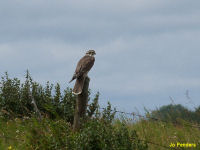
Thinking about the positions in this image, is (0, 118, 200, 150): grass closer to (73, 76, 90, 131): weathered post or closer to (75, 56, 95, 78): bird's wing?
(73, 76, 90, 131): weathered post

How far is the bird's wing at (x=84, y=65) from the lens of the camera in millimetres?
9561

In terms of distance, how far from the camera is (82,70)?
386 inches

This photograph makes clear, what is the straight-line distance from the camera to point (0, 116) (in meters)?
13.9

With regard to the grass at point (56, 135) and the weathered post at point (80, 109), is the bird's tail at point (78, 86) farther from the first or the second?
the grass at point (56, 135)

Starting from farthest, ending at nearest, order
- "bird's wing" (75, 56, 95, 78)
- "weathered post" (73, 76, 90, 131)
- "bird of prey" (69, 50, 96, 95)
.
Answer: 1. "bird's wing" (75, 56, 95, 78)
2. "bird of prey" (69, 50, 96, 95)
3. "weathered post" (73, 76, 90, 131)

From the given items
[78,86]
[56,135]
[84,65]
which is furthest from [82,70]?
[56,135]

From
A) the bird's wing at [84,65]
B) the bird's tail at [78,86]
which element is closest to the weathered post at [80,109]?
→ the bird's tail at [78,86]

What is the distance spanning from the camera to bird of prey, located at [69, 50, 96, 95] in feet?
26.5

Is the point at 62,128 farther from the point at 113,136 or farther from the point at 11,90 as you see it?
the point at 11,90

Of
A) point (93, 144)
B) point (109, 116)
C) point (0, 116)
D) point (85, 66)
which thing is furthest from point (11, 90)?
point (93, 144)

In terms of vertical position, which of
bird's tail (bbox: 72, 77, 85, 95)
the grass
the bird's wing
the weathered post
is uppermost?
the bird's wing

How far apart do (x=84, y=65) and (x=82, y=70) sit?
2.04 ft

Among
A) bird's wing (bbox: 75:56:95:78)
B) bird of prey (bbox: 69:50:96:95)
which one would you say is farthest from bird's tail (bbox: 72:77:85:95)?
bird's wing (bbox: 75:56:95:78)

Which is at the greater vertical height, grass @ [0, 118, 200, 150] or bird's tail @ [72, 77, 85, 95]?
bird's tail @ [72, 77, 85, 95]
